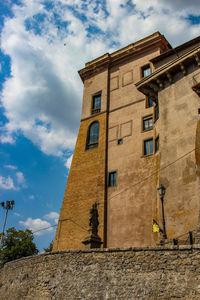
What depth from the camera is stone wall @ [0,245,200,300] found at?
982 cm

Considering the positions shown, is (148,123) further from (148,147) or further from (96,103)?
(96,103)

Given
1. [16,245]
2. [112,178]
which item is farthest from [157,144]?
[16,245]

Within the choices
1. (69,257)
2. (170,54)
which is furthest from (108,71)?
(69,257)

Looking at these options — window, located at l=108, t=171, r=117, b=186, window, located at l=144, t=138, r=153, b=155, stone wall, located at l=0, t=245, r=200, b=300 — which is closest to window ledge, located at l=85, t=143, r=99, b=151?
window, located at l=108, t=171, r=117, b=186

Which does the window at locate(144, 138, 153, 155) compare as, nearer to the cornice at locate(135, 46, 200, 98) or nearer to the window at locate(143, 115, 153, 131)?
the window at locate(143, 115, 153, 131)

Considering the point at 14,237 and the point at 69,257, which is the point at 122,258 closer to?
the point at 69,257

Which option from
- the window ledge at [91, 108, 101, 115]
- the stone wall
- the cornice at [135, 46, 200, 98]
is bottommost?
the stone wall

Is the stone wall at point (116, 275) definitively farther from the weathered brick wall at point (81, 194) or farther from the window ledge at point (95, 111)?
the window ledge at point (95, 111)

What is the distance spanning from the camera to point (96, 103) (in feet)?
99.9

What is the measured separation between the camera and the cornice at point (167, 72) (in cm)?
1817

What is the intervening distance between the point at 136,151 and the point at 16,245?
2579 centimetres

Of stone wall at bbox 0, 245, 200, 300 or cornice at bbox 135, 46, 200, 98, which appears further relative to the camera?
cornice at bbox 135, 46, 200, 98

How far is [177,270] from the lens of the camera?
392 inches

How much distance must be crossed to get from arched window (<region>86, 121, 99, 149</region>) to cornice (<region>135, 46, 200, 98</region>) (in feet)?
27.1
